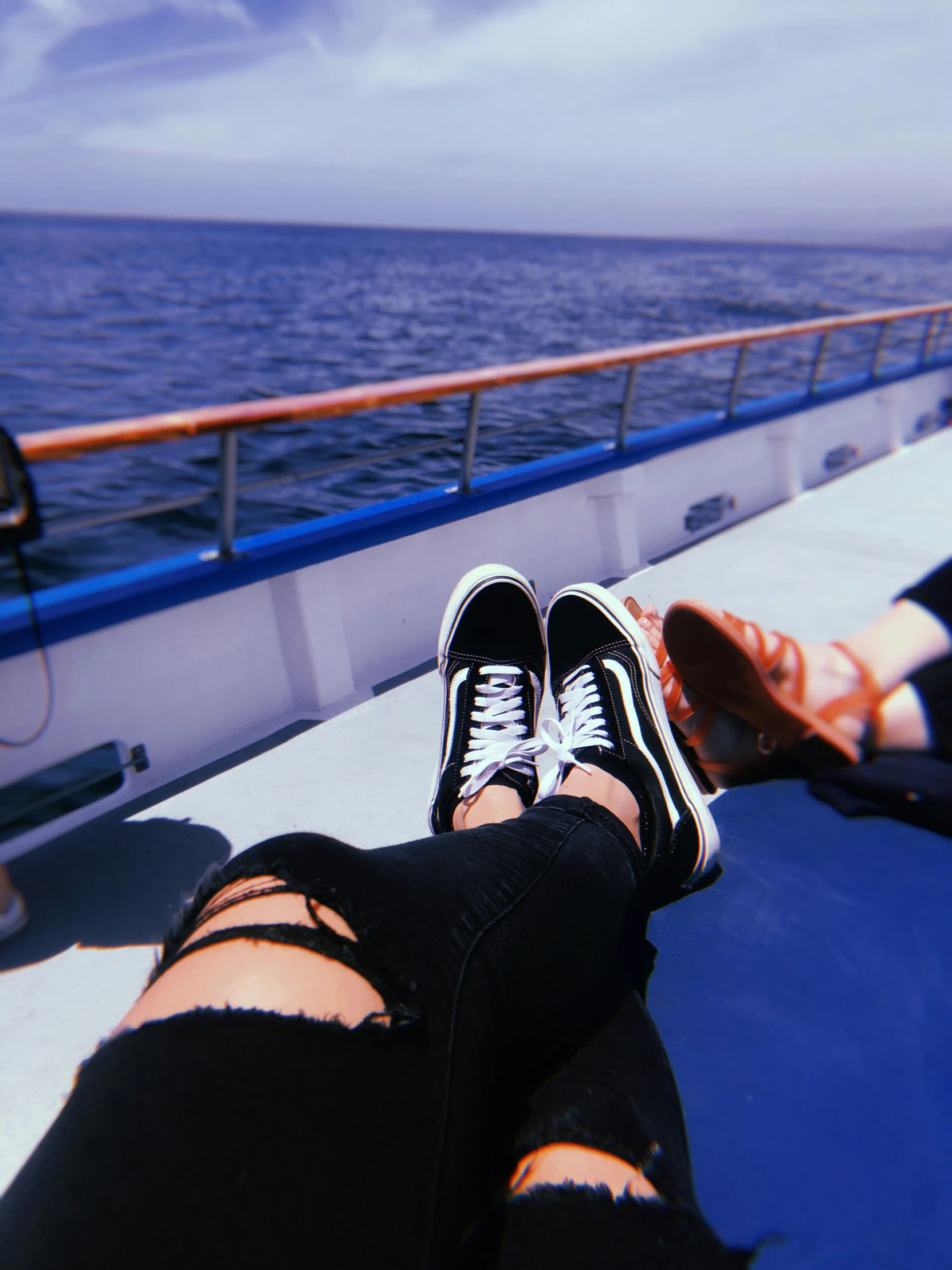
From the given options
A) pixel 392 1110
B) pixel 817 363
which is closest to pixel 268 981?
pixel 392 1110

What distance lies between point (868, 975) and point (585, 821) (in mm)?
547

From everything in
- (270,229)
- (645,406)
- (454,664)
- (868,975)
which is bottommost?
(645,406)

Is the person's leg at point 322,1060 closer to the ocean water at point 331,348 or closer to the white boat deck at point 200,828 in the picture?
the white boat deck at point 200,828

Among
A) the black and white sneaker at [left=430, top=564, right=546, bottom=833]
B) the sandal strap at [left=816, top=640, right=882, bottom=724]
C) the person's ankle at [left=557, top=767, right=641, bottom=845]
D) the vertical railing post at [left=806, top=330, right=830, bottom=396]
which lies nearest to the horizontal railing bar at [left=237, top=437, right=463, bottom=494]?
the black and white sneaker at [left=430, top=564, right=546, bottom=833]

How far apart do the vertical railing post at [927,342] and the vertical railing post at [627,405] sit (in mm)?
4067

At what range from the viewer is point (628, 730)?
155cm

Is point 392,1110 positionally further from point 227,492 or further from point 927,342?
point 927,342

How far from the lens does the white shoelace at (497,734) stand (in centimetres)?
160

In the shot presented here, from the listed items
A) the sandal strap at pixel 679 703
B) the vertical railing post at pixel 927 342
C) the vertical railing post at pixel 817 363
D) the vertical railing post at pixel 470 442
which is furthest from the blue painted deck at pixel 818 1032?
the vertical railing post at pixel 927 342

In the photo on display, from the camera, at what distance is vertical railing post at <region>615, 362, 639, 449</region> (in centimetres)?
301

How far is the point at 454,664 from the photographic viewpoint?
1.94 meters

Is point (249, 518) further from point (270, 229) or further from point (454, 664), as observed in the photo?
point (270, 229)

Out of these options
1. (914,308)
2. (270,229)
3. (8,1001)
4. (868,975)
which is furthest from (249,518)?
(270,229)

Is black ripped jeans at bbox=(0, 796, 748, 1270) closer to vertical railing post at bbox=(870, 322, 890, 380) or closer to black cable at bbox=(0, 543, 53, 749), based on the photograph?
black cable at bbox=(0, 543, 53, 749)
